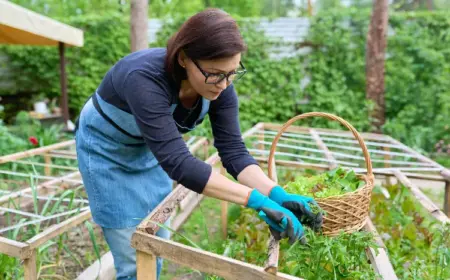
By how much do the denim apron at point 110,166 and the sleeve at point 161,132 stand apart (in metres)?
0.31

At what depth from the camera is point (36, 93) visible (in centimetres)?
892

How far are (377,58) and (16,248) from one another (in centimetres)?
637

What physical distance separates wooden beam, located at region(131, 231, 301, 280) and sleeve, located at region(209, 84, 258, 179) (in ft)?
1.76

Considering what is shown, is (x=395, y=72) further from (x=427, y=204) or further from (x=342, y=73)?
(x=427, y=204)

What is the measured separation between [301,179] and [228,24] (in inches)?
33.1

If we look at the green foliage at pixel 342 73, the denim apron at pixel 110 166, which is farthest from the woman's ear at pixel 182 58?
the green foliage at pixel 342 73

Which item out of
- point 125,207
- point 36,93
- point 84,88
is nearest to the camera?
point 125,207

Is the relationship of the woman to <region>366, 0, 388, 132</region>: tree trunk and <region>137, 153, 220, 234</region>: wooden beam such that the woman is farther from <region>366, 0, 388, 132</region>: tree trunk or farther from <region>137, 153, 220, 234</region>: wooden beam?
<region>366, 0, 388, 132</region>: tree trunk

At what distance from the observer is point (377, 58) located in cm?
676

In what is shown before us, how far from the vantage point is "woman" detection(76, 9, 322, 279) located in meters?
1.40

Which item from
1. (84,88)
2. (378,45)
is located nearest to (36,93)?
(84,88)

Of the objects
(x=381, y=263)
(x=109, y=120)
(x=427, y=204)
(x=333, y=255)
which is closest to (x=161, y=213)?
(x=109, y=120)

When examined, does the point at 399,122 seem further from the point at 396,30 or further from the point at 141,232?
the point at 141,232

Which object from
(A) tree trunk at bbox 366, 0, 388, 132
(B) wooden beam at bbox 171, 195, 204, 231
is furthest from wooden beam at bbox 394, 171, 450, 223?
(A) tree trunk at bbox 366, 0, 388, 132
